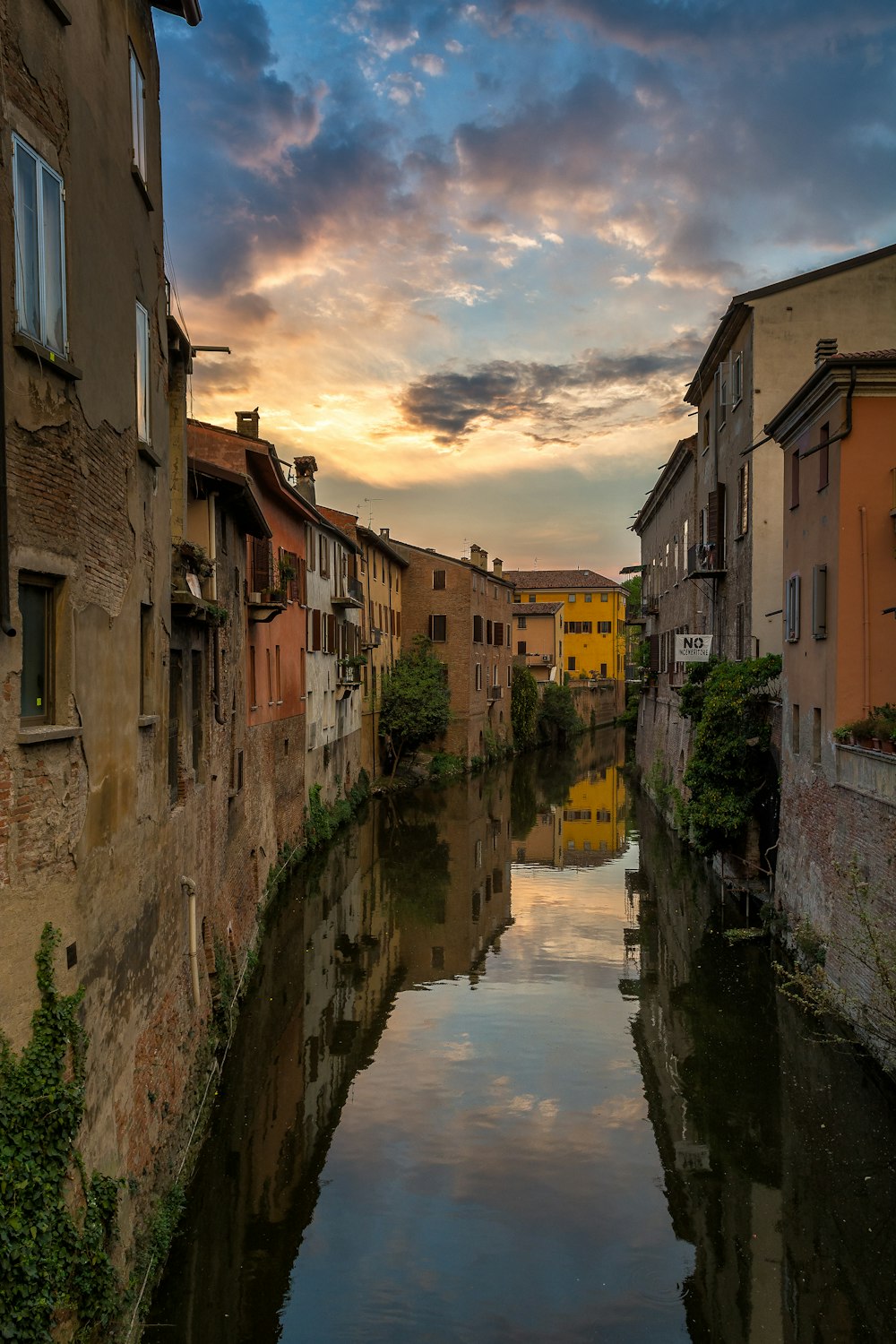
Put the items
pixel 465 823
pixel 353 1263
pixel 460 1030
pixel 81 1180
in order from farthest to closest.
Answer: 1. pixel 465 823
2. pixel 460 1030
3. pixel 353 1263
4. pixel 81 1180

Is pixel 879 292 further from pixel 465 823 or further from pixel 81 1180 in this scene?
pixel 81 1180

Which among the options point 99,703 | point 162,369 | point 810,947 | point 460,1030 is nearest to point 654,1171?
point 460,1030

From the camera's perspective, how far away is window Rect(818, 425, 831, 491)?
15734mm

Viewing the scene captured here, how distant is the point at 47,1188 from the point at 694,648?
21.7 metres

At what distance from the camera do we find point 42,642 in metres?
6.48

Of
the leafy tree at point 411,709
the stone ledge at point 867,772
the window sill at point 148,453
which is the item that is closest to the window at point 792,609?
Answer: the stone ledge at point 867,772

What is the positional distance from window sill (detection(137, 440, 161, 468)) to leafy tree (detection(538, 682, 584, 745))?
189 feet

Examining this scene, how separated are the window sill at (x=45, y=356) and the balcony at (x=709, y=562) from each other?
70.3 ft

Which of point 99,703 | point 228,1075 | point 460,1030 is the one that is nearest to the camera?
point 99,703

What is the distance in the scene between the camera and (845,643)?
15023mm

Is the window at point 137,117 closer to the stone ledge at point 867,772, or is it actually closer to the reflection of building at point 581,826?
the stone ledge at point 867,772

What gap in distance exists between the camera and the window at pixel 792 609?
1742 centimetres

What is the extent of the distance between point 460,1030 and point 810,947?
207 inches

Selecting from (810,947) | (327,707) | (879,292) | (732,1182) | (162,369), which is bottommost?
(732,1182)
